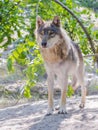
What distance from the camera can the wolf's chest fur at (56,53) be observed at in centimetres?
679

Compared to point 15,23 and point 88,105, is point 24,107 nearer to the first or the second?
point 88,105

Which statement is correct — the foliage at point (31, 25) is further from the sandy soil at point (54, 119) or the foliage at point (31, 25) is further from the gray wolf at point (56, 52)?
the gray wolf at point (56, 52)

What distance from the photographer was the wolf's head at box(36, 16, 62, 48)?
6496mm

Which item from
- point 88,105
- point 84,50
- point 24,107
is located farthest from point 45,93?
point 88,105

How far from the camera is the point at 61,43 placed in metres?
6.78

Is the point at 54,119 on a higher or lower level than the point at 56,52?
lower

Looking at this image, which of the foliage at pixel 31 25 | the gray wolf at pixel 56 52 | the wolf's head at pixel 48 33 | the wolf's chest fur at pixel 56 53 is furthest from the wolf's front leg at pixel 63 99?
the foliage at pixel 31 25

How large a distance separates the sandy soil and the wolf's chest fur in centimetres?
88

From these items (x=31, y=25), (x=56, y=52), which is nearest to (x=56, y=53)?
(x=56, y=52)

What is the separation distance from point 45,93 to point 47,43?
7708mm

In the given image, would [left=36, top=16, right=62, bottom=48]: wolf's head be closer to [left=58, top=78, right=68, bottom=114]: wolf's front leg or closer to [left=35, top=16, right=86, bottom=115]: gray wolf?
[left=35, top=16, right=86, bottom=115]: gray wolf

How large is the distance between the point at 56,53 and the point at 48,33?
15.4 inches

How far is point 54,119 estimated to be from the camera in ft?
21.5

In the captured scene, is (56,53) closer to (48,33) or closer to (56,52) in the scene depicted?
(56,52)
